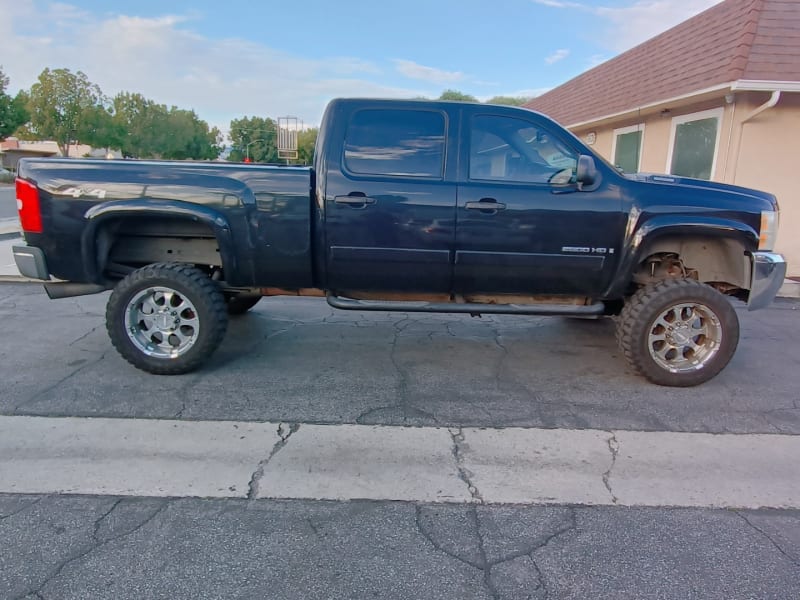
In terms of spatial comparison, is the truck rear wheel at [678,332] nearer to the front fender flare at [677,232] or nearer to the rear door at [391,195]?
the front fender flare at [677,232]

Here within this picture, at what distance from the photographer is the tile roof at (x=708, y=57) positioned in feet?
26.3

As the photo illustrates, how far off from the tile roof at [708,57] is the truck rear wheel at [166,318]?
338 inches

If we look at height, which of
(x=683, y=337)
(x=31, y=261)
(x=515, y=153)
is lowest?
(x=683, y=337)

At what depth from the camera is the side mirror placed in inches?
150

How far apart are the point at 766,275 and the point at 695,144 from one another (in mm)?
6690

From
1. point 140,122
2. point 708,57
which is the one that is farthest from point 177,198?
point 140,122

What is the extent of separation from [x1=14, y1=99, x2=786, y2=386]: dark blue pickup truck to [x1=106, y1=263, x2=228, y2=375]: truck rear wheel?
12 mm

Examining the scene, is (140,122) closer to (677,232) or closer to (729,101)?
(729,101)

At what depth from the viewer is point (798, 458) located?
10.6ft

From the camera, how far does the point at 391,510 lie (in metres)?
2.64

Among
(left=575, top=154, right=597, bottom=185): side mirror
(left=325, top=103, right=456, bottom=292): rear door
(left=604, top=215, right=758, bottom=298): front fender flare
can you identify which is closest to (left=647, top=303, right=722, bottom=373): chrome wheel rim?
(left=604, top=215, right=758, bottom=298): front fender flare

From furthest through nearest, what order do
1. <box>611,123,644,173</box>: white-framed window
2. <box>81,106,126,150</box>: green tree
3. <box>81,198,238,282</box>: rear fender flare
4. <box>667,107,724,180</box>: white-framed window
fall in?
1. <box>81,106,126,150</box>: green tree
2. <box>611,123,644,173</box>: white-framed window
3. <box>667,107,724,180</box>: white-framed window
4. <box>81,198,238,282</box>: rear fender flare

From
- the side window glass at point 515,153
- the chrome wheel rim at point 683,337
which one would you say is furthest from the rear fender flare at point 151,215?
the chrome wheel rim at point 683,337

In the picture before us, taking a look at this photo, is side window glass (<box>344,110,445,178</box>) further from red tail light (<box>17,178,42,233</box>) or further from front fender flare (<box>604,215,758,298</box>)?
red tail light (<box>17,178,42,233</box>)
